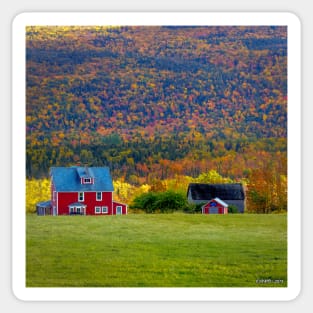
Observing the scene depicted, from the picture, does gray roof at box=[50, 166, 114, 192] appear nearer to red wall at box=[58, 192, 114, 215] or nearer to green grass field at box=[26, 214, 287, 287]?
red wall at box=[58, 192, 114, 215]

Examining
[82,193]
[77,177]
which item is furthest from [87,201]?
[77,177]

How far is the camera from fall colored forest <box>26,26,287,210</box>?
52.7 ft

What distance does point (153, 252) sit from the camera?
1598 cm

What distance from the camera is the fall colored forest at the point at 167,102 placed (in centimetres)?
1608

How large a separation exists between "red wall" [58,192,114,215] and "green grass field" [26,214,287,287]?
8 centimetres

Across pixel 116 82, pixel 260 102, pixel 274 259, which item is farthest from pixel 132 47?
pixel 274 259

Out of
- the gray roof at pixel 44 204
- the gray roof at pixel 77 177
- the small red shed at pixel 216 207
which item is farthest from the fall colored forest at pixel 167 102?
the gray roof at pixel 44 204

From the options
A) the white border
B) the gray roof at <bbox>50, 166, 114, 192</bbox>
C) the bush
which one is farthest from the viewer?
the bush

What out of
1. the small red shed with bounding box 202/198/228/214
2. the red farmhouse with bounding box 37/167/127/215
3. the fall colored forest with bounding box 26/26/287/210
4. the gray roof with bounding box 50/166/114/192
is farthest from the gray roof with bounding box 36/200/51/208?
the small red shed with bounding box 202/198/228/214

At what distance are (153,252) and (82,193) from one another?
90 centimetres

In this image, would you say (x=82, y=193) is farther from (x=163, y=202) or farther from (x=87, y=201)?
(x=163, y=202)

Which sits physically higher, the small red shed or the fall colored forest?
the fall colored forest

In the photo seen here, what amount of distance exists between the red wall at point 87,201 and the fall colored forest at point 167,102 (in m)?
0.27
